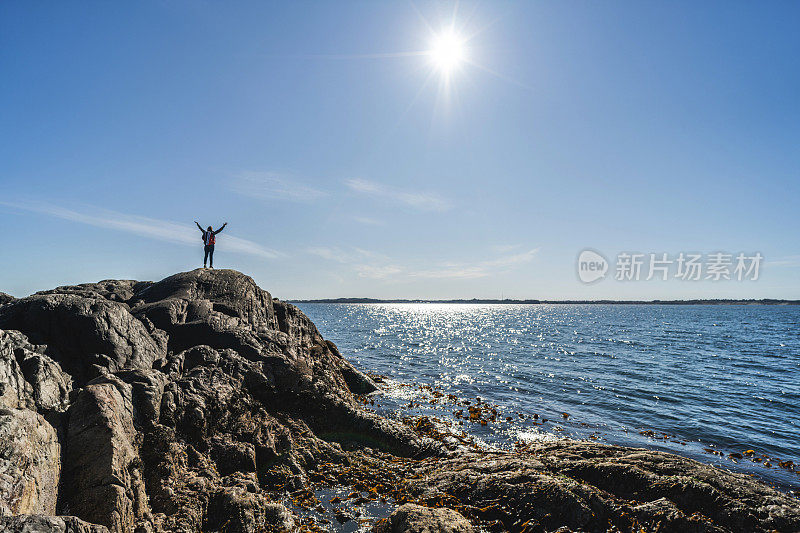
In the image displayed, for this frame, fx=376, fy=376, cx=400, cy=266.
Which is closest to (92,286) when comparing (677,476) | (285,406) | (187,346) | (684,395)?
(187,346)

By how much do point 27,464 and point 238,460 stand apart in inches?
230

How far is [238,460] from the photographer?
11516 mm

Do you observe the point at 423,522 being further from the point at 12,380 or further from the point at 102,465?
the point at 12,380

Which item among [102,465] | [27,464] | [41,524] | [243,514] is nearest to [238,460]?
[243,514]

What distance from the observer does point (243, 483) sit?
34.9 feet

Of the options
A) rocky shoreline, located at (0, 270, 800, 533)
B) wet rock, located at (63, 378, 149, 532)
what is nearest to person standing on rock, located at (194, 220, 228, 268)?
rocky shoreline, located at (0, 270, 800, 533)

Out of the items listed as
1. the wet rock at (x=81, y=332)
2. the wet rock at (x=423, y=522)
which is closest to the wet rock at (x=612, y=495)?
the wet rock at (x=423, y=522)

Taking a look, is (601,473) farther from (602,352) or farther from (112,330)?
(602,352)

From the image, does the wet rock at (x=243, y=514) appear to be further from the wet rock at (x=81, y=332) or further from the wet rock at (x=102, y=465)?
the wet rock at (x=81, y=332)

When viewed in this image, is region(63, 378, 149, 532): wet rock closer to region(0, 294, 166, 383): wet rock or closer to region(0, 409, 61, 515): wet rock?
region(0, 409, 61, 515): wet rock

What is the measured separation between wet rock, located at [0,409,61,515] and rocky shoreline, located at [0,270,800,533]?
1.2 inches

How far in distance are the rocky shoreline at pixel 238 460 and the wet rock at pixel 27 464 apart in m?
0.03

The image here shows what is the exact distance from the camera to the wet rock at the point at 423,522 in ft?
27.6

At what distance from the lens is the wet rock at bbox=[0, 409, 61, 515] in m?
5.96
